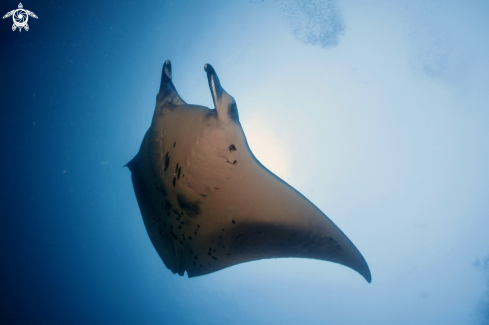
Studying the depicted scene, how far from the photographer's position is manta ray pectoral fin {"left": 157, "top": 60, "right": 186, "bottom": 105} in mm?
2195

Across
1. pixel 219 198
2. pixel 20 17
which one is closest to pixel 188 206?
pixel 219 198

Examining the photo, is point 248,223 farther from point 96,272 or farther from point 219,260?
point 96,272

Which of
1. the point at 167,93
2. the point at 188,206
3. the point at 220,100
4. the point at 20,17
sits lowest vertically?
the point at 188,206

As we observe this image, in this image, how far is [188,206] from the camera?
215 cm

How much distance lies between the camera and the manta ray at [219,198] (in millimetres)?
1900

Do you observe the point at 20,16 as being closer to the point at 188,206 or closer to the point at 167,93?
the point at 167,93

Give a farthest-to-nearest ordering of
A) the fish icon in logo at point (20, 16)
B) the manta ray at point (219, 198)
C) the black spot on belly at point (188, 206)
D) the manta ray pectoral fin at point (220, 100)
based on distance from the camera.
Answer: the fish icon in logo at point (20, 16)
the black spot on belly at point (188, 206)
the manta ray at point (219, 198)
the manta ray pectoral fin at point (220, 100)

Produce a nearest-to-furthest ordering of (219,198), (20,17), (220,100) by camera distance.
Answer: (220,100), (219,198), (20,17)

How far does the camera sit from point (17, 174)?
11.7 meters

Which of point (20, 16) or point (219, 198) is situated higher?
point (20, 16)

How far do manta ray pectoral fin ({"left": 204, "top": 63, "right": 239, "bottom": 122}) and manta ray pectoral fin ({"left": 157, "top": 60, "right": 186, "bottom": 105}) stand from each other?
0.55 m

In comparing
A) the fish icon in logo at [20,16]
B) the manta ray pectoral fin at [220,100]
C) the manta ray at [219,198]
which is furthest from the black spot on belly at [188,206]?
the fish icon in logo at [20,16]

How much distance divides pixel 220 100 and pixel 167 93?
0.75 metres

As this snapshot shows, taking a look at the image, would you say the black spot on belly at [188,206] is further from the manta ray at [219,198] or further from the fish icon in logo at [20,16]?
the fish icon in logo at [20,16]
